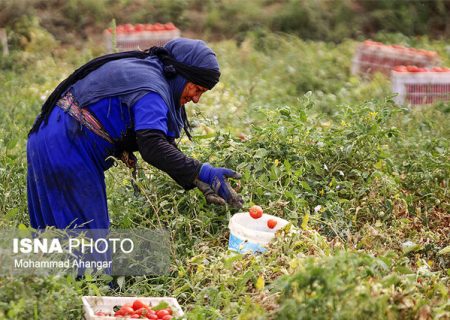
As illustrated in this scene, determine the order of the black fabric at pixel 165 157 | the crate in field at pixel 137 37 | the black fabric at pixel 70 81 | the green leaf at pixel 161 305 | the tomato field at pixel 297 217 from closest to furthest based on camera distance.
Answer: the tomato field at pixel 297 217 < the green leaf at pixel 161 305 < the black fabric at pixel 165 157 < the black fabric at pixel 70 81 < the crate in field at pixel 137 37

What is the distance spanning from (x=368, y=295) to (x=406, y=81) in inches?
226

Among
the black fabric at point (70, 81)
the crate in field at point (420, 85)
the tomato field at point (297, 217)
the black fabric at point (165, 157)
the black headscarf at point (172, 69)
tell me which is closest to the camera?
the tomato field at point (297, 217)

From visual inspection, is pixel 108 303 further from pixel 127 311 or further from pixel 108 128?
pixel 108 128

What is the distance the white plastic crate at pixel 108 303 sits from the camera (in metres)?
3.95

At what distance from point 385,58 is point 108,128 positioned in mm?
6033

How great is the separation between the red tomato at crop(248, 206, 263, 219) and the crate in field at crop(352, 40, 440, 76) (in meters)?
5.61

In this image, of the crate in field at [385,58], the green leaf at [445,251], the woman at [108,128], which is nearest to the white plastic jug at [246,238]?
the woman at [108,128]

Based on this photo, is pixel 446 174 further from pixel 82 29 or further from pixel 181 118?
pixel 82 29

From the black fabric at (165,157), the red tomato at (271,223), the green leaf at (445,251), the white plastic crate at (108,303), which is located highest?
the black fabric at (165,157)

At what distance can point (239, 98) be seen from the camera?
28.3ft

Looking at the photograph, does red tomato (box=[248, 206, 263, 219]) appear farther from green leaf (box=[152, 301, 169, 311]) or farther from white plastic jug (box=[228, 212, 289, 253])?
green leaf (box=[152, 301, 169, 311])

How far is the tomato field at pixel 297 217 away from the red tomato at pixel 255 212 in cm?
20

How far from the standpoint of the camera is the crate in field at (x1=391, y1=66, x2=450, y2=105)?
8.98 metres

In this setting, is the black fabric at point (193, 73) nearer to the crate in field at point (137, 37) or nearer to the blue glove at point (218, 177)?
the blue glove at point (218, 177)
